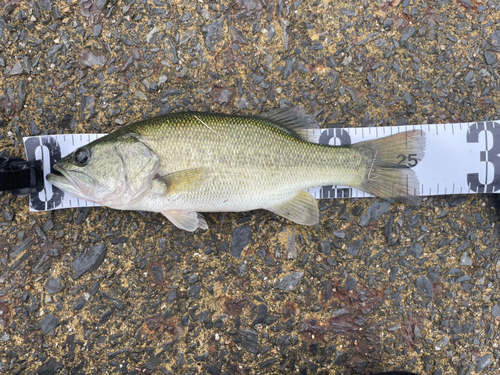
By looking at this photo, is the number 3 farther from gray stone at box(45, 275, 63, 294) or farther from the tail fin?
gray stone at box(45, 275, 63, 294)

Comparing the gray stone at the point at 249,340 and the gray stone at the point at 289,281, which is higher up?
the gray stone at the point at 289,281

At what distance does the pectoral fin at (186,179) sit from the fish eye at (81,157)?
0.51 metres

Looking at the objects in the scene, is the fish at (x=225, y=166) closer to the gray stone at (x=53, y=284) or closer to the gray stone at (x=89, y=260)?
the gray stone at (x=89, y=260)

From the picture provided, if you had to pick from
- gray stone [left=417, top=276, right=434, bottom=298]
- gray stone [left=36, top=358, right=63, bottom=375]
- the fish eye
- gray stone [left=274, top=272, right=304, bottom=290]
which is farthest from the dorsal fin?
gray stone [left=36, top=358, right=63, bottom=375]

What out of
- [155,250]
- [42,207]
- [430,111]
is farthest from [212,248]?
[430,111]

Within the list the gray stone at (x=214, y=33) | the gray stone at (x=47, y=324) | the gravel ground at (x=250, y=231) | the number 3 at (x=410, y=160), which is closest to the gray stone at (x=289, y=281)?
the gravel ground at (x=250, y=231)

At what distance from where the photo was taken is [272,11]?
2697 mm

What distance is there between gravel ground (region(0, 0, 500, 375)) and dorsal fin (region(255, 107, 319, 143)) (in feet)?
0.83

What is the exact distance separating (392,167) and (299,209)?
0.79 meters

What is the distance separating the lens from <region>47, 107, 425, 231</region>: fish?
224 centimetres

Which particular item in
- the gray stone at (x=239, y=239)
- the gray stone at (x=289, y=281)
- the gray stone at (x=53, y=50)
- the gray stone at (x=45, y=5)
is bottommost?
the gray stone at (x=289, y=281)

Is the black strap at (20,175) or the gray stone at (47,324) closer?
the black strap at (20,175)

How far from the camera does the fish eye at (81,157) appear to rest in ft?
7.34

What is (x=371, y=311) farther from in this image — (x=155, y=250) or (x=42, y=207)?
(x=42, y=207)
